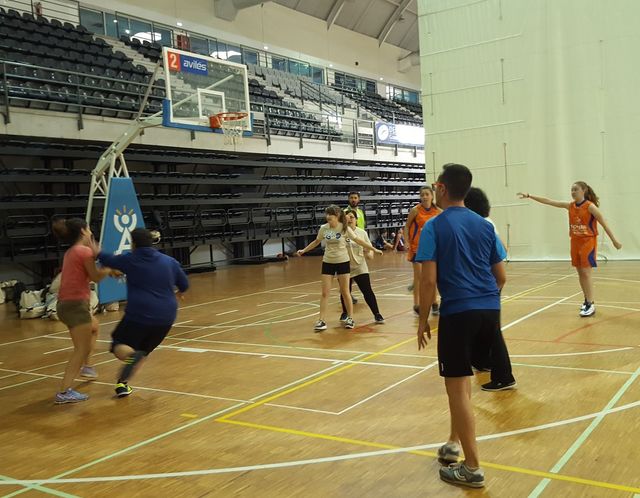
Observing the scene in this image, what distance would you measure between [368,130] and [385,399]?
21758 mm

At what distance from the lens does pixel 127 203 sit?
11.3 meters

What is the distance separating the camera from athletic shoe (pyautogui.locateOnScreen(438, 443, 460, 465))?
3.50 m

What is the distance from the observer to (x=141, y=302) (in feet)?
16.6

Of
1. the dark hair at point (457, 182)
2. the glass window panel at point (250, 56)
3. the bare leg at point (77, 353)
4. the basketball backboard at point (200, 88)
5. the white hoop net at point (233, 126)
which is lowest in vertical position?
the bare leg at point (77, 353)

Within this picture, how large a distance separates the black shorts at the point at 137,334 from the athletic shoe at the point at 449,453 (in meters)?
2.64

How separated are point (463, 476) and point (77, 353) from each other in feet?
12.0

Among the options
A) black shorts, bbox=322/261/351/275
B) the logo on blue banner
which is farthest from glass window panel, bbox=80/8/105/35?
black shorts, bbox=322/261/351/275

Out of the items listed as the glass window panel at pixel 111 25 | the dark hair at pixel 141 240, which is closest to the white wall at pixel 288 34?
the glass window panel at pixel 111 25

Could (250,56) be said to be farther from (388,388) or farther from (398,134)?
(388,388)

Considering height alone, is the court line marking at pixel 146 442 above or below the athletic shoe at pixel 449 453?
below

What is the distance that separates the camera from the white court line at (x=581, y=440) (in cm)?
313

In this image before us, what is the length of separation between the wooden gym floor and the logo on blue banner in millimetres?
7710

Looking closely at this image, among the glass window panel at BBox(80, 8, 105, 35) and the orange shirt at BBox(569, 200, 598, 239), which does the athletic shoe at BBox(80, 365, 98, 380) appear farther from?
the glass window panel at BBox(80, 8, 105, 35)

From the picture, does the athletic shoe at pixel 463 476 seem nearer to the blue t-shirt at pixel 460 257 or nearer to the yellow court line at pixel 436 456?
the yellow court line at pixel 436 456
